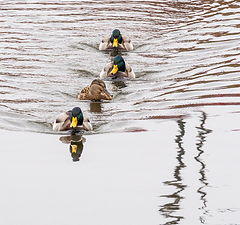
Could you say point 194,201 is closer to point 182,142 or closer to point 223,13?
point 182,142

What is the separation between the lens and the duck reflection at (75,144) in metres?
15.1

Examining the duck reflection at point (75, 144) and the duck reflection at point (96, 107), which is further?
the duck reflection at point (96, 107)

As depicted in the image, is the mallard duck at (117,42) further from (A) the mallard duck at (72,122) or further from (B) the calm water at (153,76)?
(A) the mallard duck at (72,122)

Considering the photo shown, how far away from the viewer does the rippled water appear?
18391 mm

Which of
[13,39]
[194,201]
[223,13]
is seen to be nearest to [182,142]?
[194,201]

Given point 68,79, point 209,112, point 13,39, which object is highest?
point 13,39

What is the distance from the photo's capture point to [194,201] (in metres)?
12.5

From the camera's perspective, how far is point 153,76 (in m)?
22.1

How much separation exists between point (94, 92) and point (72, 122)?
267 cm

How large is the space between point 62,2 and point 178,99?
1358 cm

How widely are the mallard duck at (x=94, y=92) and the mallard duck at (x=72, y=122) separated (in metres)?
2.33

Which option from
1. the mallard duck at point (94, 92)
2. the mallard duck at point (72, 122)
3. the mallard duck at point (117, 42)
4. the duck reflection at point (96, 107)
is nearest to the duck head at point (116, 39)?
the mallard duck at point (117, 42)

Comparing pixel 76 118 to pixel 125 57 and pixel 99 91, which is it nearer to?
pixel 99 91

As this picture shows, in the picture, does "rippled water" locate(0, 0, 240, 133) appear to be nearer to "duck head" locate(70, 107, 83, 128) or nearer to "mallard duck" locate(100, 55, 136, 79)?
"mallard duck" locate(100, 55, 136, 79)
